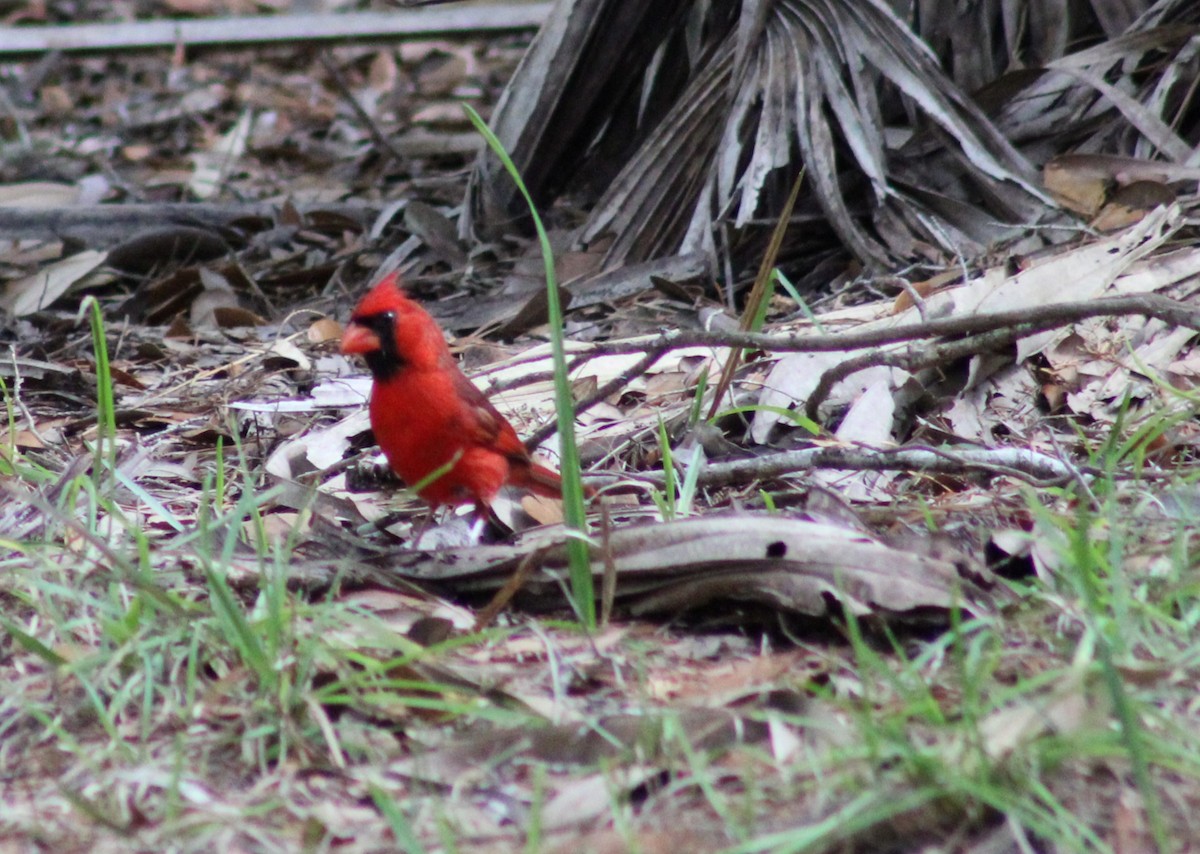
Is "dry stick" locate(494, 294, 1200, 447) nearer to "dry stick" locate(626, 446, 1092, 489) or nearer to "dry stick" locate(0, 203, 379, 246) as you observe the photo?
"dry stick" locate(626, 446, 1092, 489)

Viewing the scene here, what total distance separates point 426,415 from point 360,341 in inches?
9.1

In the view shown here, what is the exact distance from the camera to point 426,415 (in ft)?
10.8

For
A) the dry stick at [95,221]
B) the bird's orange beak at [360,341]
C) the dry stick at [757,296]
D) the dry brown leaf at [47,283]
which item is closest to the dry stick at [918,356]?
the dry stick at [757,296]

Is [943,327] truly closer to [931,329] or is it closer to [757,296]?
[931,329]

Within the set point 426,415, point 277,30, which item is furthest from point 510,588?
point 277,30

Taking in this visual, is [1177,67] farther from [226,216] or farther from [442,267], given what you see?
[226,216]

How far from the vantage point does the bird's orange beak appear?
3.28m

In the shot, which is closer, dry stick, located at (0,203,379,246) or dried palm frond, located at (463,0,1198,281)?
dried palm frond, located at (463,0,1198,281)

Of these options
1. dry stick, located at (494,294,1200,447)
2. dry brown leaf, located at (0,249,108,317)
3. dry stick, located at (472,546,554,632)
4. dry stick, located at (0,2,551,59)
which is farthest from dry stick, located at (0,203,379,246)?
dry stick, located at (472,546,554,632)

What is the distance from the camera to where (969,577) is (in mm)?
2525

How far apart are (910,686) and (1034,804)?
0.36 meters

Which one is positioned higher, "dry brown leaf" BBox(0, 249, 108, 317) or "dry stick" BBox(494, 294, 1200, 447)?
"dry stick" BBox(494, 294, 1200, 447)

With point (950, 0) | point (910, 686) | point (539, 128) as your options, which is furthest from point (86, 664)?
point (950, 0)

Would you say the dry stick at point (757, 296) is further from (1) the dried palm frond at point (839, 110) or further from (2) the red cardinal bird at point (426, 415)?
(1) the dried palm frond at point (839, 110)
